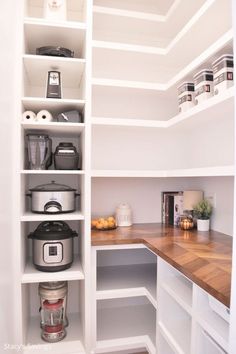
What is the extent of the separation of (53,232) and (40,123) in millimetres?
661

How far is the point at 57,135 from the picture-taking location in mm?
1907

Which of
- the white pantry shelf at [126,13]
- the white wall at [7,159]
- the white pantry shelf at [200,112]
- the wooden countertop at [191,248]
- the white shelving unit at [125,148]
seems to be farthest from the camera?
the white pantry shelf at [126,13]

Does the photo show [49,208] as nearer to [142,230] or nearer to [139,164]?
[142,230]

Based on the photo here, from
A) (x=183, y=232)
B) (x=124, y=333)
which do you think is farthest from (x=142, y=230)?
(x=124, y=333)

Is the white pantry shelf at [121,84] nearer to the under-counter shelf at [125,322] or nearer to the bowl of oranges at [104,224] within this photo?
the bowl of oranges at [104,224]

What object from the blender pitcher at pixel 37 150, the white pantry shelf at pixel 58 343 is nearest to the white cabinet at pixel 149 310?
the white pantry shelf at pixel 58 343

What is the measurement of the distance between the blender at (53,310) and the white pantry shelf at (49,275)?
14 centimetres

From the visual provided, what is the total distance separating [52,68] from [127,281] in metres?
1.48

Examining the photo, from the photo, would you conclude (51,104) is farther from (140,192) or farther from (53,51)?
(140,192)

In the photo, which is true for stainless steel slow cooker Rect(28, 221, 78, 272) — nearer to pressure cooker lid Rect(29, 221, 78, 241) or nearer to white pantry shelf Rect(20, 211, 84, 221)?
pressure cooker lid Rect(29, 221, 78, 241)

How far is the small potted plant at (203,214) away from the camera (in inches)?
73.5

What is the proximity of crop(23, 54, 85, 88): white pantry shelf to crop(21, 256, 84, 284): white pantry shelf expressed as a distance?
1.26 meters

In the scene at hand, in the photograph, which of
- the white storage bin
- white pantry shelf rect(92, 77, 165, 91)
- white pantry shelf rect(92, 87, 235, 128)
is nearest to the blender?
white pantry shelf rect(92, 87, 235, 128)

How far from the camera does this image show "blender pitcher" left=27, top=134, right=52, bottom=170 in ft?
5.36
